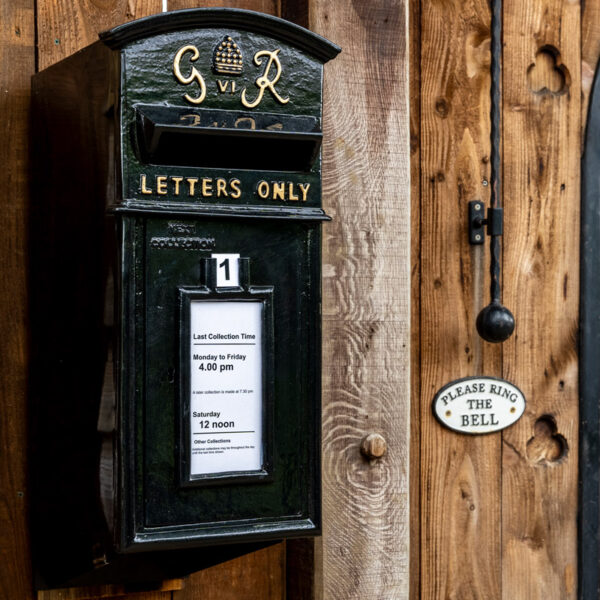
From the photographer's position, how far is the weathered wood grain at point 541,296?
2152 millimetres

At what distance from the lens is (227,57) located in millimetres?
1488

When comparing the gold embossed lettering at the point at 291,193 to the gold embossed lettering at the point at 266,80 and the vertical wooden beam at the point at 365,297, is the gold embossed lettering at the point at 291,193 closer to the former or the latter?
the gold embossed lettering at the point at 266,80

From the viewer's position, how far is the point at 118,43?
4.72 feet

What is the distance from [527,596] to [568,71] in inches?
→ 46.9

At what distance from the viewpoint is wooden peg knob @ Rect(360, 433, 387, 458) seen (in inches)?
75.0

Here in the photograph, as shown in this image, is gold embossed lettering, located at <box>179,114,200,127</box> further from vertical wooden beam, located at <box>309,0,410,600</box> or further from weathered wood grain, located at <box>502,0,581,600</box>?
weathered wood grain, located at <box>502,0,581,600</box>

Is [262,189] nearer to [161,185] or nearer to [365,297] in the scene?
[161,185]

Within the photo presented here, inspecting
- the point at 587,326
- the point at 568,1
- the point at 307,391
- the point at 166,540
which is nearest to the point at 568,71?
the point at 568,1

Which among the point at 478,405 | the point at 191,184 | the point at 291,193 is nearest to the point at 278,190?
the point at 291,193

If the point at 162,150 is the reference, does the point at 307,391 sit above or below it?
below

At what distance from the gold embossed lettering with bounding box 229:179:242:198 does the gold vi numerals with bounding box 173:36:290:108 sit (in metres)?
0.12

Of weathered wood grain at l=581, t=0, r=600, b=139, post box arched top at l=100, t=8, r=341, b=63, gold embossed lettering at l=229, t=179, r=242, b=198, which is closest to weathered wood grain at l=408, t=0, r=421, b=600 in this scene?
weathered wood grain at l=581, t=0, r=600, b=139

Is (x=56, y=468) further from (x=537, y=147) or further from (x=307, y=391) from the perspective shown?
(x=537, y=147)

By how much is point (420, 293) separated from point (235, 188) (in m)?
0.69
